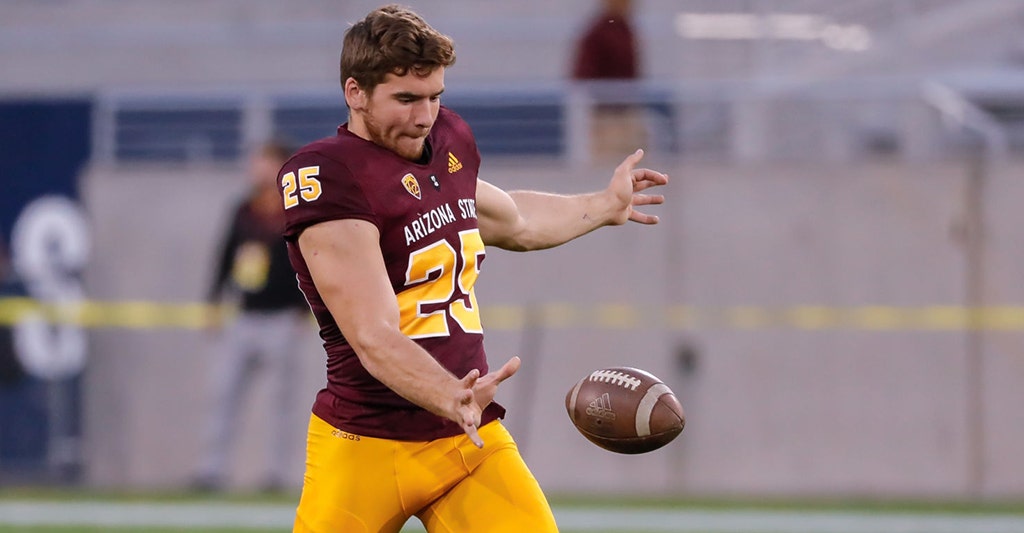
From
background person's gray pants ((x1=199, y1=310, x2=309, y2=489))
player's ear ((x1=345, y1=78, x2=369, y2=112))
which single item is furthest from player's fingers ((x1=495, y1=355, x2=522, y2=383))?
background person's gray pants ((x1=199, y1=310, x2=309, y2=489))

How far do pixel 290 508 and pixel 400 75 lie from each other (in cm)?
578

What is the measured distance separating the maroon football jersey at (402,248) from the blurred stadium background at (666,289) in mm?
6081

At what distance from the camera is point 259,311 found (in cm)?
1044

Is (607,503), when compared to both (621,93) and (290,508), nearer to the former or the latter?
(290,508)

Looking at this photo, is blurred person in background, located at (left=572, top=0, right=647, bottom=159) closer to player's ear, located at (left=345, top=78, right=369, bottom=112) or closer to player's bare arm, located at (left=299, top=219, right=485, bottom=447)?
player's ear, located at (left=345, top=78, right=369, bottom=112)

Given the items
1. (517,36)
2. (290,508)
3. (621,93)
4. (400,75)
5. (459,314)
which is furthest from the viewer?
(517,36)

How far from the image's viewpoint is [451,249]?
452 centimetres

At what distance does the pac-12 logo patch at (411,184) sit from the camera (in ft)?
14.5

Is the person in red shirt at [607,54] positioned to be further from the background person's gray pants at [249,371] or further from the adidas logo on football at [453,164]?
the adidas logo on football at [453,164]

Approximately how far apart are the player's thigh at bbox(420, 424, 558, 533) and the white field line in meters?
4.00

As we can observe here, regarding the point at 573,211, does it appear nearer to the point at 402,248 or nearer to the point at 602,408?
the point at 602,408

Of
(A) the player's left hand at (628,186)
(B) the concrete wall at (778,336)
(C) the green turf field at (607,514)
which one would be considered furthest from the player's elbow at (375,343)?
(B) the concrete wall at (778,336)

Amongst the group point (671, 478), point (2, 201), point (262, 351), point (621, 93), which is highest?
A: point (621, 93)

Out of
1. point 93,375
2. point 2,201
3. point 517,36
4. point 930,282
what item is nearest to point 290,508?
point 93,375
